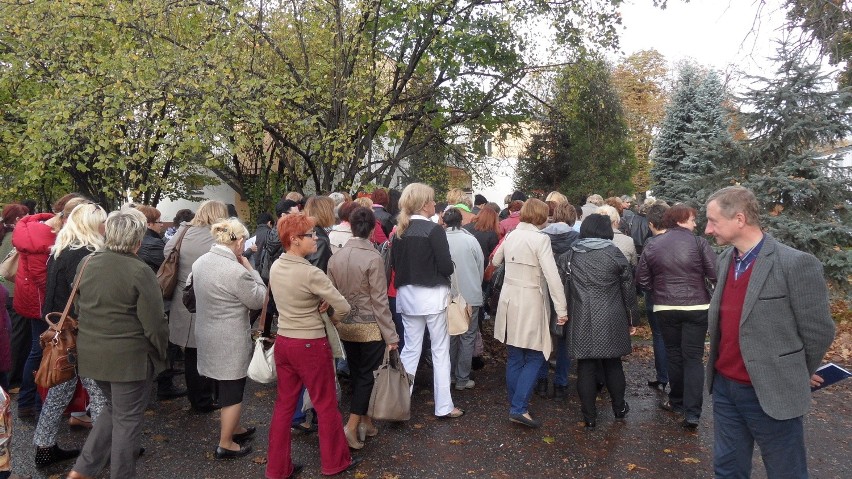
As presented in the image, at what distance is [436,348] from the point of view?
551cm

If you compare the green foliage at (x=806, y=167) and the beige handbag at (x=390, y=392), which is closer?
the beige handbag at (x=390, y=392)

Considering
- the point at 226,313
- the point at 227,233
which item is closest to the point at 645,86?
the point at 227,233

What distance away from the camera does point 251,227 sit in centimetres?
Answer: 1895

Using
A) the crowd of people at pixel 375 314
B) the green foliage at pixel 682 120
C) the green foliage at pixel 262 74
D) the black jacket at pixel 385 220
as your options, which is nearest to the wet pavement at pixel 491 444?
the crowd of people at pixel 375 314

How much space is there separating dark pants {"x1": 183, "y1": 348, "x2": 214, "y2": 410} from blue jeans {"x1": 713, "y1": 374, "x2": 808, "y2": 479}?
447 centimetres

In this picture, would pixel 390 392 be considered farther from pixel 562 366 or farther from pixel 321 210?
pixel 562 366

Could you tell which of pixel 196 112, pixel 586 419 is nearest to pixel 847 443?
pixel 586 419

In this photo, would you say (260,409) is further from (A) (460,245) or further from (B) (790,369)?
(B) (790,369)

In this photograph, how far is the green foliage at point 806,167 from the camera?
881 centimetres

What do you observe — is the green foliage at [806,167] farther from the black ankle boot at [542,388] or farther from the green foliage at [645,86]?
the green foliage at [645,86]

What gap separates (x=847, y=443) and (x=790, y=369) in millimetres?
2889

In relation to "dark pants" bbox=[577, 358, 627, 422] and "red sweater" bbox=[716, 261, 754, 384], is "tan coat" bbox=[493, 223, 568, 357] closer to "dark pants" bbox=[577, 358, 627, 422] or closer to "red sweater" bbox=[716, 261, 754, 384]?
"dark pants" bbox=[577, 358, 627, 422]

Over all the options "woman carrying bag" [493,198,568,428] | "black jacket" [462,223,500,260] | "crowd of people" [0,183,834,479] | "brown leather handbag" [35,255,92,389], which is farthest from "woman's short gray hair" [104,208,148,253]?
"black jacket" [462,223,500,260]

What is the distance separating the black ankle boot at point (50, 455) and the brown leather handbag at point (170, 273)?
1.44m
